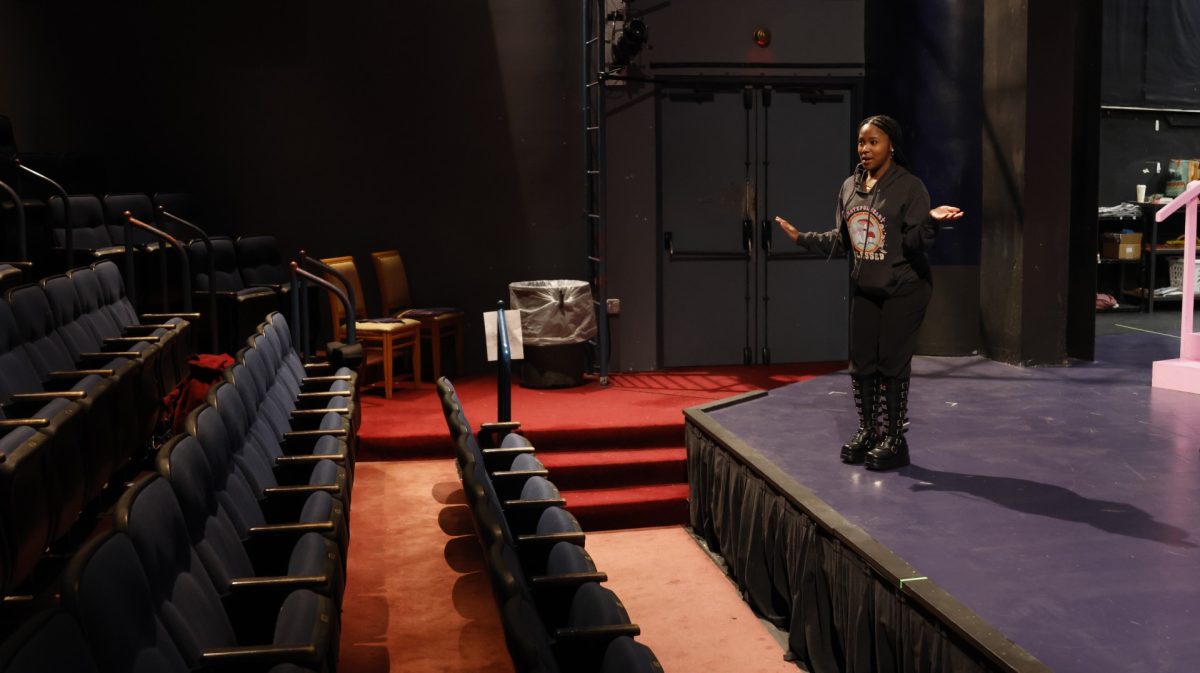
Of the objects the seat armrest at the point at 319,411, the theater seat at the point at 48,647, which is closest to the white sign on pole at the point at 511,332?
the seat armrest at the point at 319,411

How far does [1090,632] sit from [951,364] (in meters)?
4.31

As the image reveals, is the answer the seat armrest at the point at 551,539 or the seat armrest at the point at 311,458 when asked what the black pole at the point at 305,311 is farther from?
the seat armrest at the point at 551,539

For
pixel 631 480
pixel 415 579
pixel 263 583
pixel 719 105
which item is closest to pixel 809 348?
pixel 719 105

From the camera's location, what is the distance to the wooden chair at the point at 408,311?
7461 millimetres

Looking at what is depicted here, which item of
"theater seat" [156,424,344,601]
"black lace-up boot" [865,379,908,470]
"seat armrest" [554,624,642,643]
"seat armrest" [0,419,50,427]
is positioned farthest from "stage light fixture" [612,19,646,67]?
"seat armrest" [554,624,642,643]

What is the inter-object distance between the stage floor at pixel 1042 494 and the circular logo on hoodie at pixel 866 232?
0.92 metres

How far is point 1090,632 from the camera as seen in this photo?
10.2 feet

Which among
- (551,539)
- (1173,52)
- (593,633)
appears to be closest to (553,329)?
(551,539)

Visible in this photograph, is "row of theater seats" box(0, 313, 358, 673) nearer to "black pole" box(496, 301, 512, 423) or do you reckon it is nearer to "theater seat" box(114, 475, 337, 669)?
"theater seat" box(114, 475, 337, 669)

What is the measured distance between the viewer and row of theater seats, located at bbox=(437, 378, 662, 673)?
7.55 feet

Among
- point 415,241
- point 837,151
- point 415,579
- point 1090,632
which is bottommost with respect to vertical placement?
point 415,579

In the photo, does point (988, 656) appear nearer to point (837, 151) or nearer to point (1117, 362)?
point (1117, 362)

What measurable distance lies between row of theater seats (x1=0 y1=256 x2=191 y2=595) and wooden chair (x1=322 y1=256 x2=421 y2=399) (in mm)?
1674

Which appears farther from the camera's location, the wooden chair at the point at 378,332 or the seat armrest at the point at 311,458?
the wooden chair at the point at 378,332
